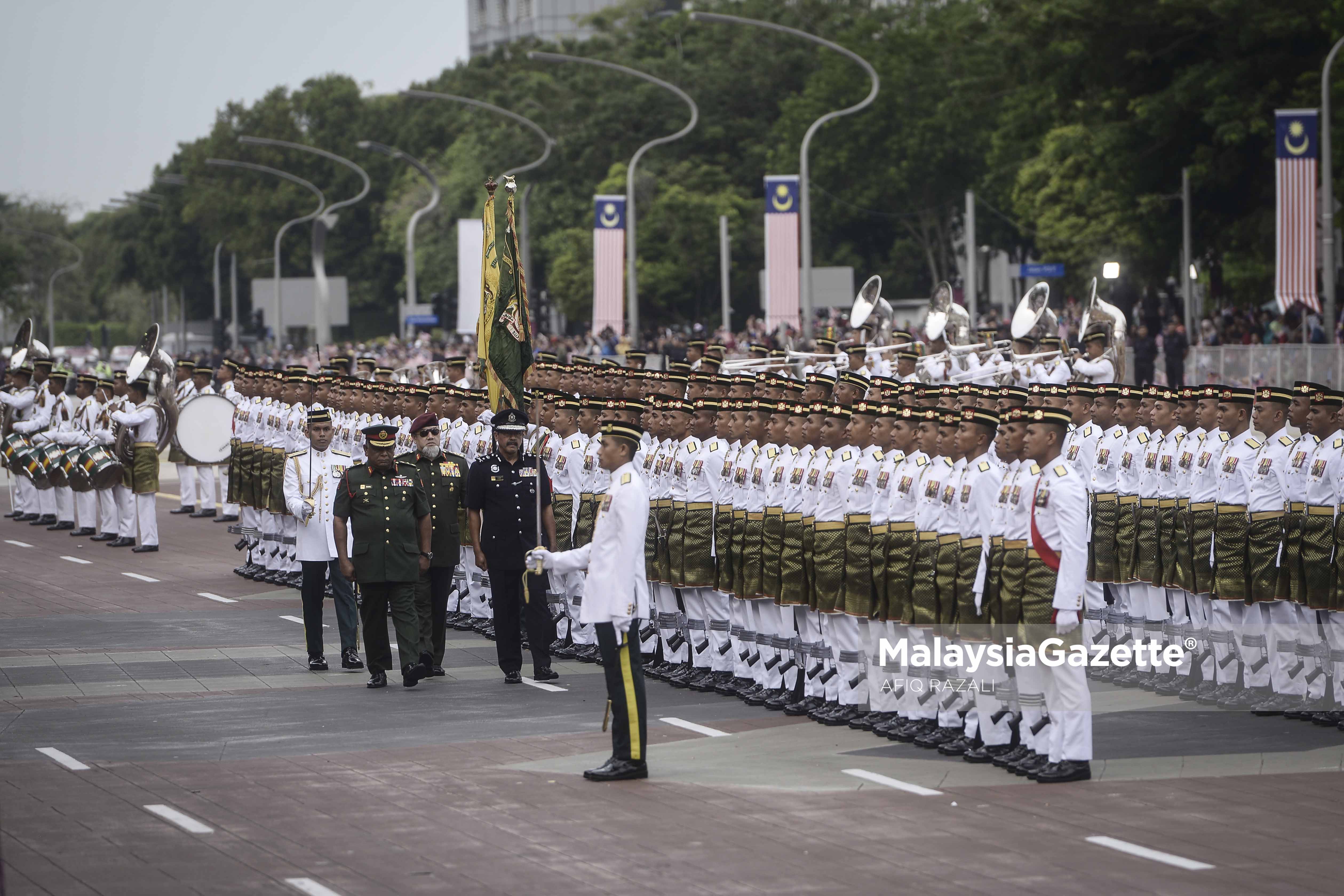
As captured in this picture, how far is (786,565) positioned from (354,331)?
293 ft

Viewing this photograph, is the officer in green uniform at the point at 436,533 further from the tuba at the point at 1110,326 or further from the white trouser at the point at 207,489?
the white trouser at the point at 207,489

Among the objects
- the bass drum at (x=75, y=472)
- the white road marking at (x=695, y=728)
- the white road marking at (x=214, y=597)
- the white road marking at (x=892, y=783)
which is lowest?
the white road marking at (x=695, y=728)

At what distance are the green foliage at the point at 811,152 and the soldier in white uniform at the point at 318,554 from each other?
23454 mm

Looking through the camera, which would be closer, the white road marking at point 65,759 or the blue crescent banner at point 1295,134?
the white road marking at point 65,759

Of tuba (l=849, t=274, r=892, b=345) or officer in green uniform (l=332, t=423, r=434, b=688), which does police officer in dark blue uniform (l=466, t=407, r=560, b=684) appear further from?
tuba (l=849, t=274, r=892, b=345)

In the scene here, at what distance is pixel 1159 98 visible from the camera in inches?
1379

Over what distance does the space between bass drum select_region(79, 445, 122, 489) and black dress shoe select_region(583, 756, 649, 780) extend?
15547 mm

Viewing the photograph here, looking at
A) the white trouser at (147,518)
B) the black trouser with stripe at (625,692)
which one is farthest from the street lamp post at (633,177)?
the black trouser with stripe at (625,692)

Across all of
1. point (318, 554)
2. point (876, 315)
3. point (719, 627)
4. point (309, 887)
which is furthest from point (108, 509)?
point (309, 887)

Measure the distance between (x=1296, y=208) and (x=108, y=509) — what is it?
719 inches

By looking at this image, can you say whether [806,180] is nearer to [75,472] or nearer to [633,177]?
[633,177]

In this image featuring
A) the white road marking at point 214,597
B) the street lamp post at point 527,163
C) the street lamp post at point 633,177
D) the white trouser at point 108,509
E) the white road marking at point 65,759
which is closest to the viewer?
the white road marking at point 65,759

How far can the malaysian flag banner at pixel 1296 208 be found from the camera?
28.2 m

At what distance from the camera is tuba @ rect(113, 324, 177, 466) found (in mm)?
24969
